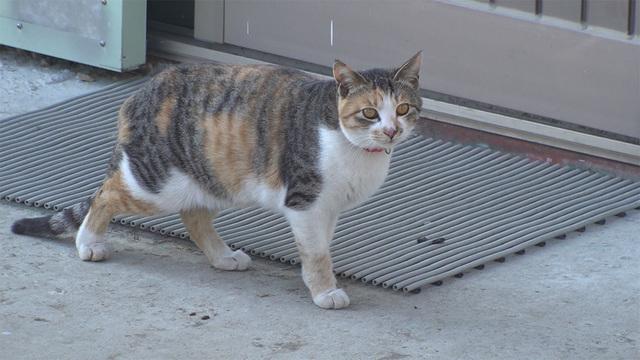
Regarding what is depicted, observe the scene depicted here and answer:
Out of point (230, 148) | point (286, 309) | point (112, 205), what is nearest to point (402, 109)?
point (230, 148)

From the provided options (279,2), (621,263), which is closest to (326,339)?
(621,263)

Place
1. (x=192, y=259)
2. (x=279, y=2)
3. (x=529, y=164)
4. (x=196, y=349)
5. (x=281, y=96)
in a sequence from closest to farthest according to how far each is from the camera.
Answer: (x=196, y=349) → (x=281, y=96) → (x=192, y=259) → (x=529, y=164) → (x=279, y=2)

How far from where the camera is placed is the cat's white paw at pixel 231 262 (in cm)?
507

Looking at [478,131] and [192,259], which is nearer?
[192,259]

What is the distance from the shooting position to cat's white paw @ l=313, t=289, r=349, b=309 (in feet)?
15.4

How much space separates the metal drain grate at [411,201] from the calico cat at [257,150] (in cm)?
40

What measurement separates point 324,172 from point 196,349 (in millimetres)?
766

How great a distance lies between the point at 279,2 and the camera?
711 cm

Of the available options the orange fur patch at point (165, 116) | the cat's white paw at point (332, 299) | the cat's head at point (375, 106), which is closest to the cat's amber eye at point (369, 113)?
the cat's head at point (375, 106)

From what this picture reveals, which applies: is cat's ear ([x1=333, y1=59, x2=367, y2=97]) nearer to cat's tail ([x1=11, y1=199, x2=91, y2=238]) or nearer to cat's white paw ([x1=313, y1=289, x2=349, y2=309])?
cat's white paw ([x1=313, y1=289, x2=349, y2=309])

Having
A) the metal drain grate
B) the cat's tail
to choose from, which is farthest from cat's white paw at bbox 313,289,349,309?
the cat's tail

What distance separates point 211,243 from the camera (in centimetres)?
508

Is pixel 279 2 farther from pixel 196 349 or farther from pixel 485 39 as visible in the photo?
pixel 196 349

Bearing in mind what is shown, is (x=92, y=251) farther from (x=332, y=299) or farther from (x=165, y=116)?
(x=332, y=299)
